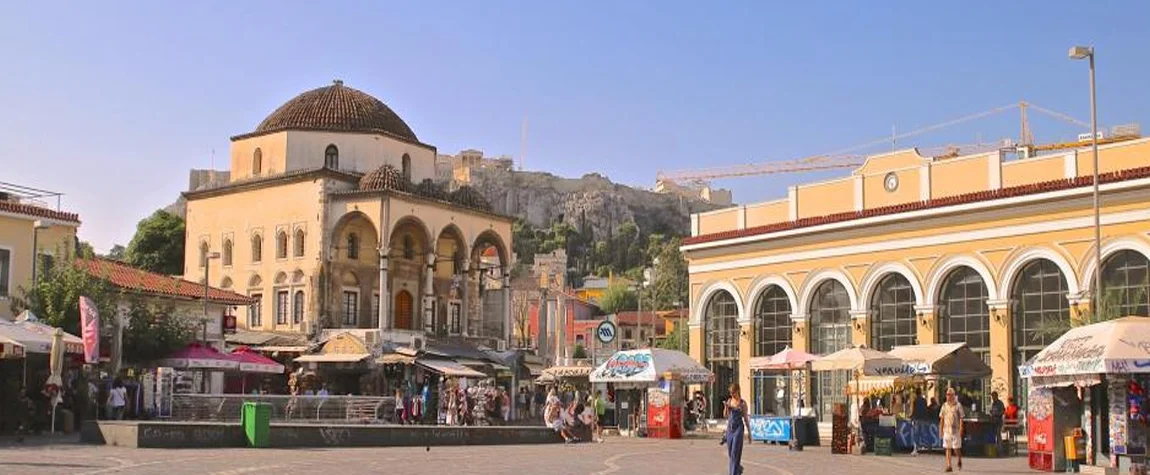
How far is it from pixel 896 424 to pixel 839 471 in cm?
658

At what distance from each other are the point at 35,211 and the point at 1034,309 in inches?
991

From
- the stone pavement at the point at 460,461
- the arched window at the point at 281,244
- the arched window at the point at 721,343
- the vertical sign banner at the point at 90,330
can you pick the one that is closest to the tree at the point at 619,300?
the arched window at the point at 281,244

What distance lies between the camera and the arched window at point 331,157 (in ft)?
179

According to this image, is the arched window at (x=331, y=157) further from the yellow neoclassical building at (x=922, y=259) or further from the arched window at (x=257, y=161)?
the yellow neoclassical building at (x=922, y=259)

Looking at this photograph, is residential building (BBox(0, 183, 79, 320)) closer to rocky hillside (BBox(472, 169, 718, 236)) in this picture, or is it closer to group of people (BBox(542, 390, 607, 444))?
group of people (BBox(542, 390, 607, 444))

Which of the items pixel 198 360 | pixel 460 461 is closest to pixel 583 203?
pixel 198 360

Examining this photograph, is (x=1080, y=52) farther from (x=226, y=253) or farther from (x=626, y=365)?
Answer: (x=226, y=253)

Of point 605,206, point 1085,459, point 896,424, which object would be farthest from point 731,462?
point 605,206

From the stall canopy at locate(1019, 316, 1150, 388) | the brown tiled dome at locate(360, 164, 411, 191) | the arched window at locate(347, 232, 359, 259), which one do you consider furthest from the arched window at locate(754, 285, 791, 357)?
the stall canopy at locate(1019, 316, 1150, 388)

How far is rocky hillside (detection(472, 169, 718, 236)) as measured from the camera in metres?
185

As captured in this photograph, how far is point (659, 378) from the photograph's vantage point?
1332 inches

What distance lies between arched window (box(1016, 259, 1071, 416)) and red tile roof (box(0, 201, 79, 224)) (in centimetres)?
2451

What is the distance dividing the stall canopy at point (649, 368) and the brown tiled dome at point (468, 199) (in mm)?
20978

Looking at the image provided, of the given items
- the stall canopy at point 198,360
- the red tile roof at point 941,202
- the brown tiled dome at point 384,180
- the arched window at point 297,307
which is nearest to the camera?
the red tile roof at point 941,202
